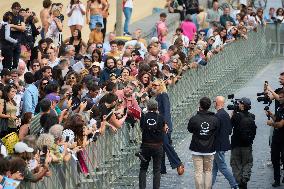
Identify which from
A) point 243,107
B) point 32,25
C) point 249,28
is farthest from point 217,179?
point 249,28

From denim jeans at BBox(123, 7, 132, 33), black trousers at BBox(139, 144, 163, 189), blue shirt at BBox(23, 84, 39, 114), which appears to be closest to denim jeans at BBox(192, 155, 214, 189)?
black trousers at BBox(139, 144, 163, 189)

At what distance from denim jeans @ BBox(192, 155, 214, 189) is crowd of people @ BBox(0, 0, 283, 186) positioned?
158 centimetres

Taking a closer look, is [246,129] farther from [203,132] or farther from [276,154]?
[203,132]

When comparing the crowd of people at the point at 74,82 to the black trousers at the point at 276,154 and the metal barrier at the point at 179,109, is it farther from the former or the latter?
the black trousers at the point at 276,154

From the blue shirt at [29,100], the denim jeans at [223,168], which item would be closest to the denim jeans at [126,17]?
the blue shirt at [29,100]

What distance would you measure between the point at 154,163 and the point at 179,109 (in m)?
5.98

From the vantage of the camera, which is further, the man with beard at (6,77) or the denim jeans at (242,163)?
the man with beard at (6,77)

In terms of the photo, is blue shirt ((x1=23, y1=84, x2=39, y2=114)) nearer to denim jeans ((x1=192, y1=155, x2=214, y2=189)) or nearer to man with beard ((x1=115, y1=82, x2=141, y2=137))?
man with beard ((x1=115, y1=82, x2=141, y2=137))

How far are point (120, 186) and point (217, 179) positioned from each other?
2168mm

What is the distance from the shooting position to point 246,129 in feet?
75.9

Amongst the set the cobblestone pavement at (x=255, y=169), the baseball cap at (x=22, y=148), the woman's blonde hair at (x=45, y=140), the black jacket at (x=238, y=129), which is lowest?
the cobblestone pavement at (x=255, y=169)

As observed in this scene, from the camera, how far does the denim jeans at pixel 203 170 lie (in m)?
22.5

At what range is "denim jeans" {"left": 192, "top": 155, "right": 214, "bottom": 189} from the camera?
22.5m

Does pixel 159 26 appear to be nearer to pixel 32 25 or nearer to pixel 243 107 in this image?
pixel 32 25
